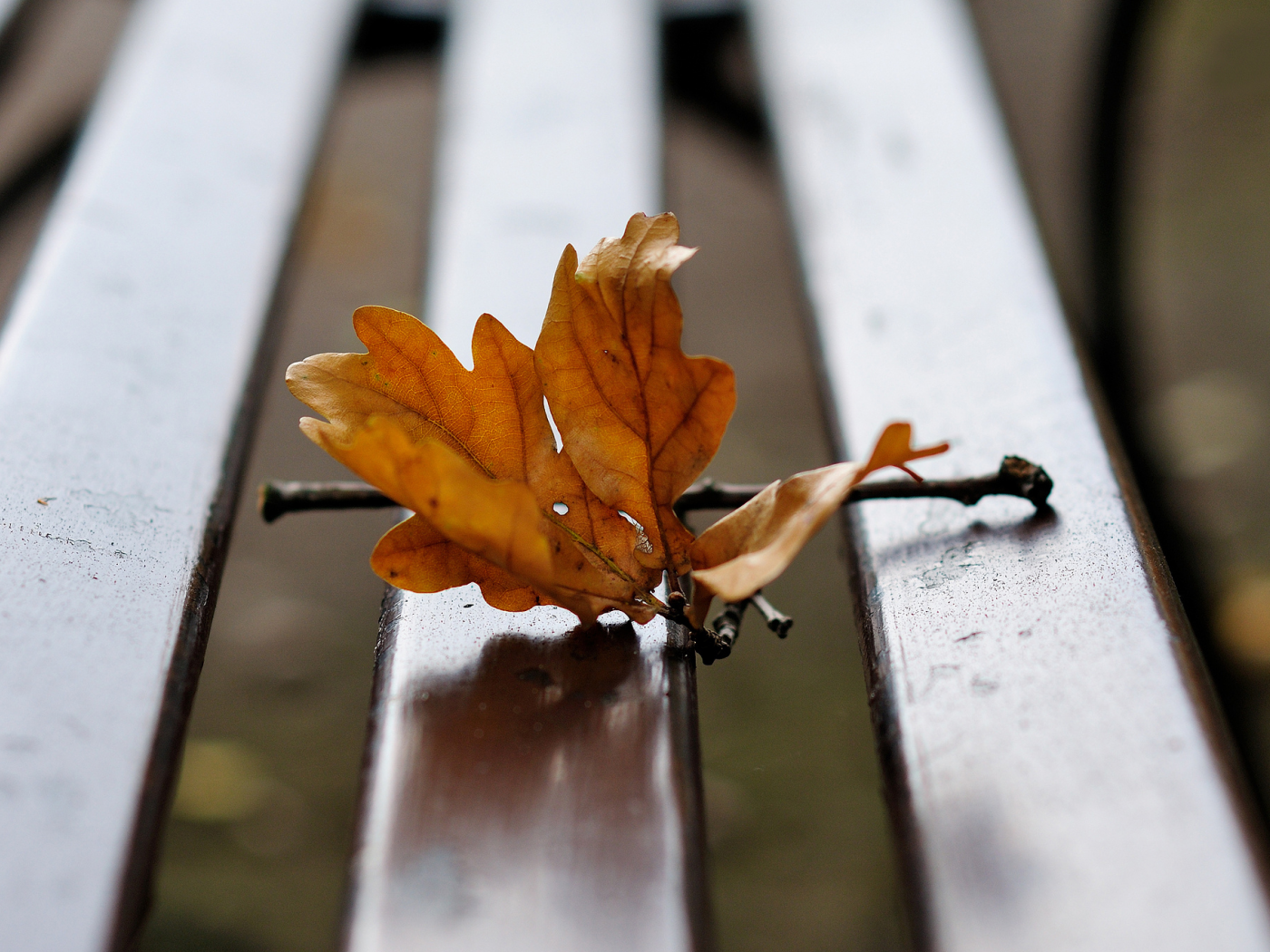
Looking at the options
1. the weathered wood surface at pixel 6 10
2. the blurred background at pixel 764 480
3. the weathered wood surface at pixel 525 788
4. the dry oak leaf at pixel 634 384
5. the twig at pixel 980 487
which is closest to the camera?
the weathered wood surface at pixel 525 788

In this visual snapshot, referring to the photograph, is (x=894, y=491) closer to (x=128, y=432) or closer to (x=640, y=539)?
(x=640, y=539)

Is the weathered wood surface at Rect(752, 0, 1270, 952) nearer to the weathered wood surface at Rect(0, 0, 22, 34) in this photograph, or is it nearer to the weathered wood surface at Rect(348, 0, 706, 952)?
the weathered wood surface at Rect(348, 0, 706, 952)

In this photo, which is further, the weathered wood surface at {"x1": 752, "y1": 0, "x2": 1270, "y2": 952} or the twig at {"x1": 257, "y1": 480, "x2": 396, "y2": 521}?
the twig at {"x1": 257, "y1": 480, "x2": 396, "y2": 521}

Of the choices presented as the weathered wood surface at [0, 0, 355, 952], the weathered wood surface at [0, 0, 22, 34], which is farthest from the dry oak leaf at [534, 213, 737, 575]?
the weathered wood surface at [0, 0, 22, 34]

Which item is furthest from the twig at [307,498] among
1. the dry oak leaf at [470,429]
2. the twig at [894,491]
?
the dry oak leaf at [470,429]

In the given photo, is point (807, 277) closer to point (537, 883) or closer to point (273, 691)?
point (537, 883)

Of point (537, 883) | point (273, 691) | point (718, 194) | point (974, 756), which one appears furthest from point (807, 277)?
point (718, 194)

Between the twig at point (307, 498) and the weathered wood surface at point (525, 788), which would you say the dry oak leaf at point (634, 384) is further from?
the twig at point (307, 498)
